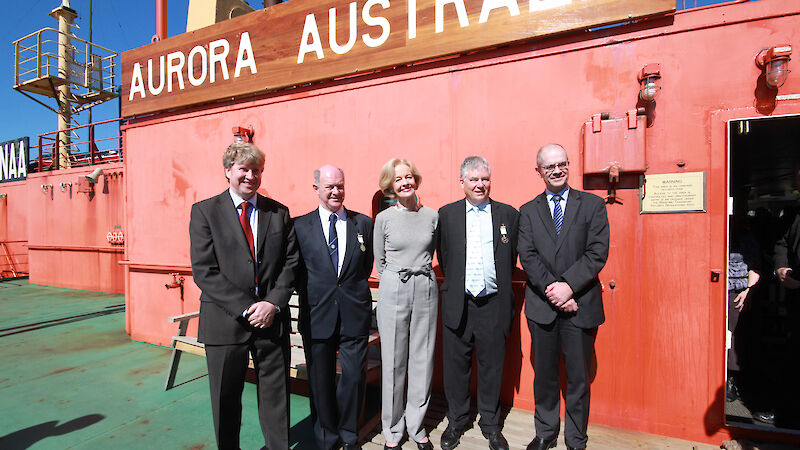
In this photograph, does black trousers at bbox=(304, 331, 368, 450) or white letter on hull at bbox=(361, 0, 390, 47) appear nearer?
black trousers at bbox=(304, 331, 368, 450)

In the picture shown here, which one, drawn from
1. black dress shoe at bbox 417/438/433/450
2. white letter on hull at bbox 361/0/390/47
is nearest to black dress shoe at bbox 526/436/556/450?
black dress shoe at bbox 417/438/433/450

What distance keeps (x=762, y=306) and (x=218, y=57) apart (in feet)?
25.9

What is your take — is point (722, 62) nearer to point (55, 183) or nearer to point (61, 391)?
point (61, 391)

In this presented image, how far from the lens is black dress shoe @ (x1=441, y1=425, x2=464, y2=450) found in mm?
3000

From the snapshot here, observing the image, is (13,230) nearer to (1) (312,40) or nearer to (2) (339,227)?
(1) (312,40)

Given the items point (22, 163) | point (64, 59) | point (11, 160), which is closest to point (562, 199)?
point (22, 163)

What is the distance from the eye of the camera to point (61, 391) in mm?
4223

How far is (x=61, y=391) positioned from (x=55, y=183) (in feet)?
34.1

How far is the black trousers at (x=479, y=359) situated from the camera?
2979mm

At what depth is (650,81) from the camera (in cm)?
308

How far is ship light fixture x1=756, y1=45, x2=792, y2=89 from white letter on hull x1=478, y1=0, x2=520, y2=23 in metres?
1.96

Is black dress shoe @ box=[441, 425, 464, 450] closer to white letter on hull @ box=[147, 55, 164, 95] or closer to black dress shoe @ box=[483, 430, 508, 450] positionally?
black dress shoe @ box=[483, 430, 508, 450]

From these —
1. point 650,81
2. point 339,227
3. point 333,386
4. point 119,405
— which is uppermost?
point 650,81

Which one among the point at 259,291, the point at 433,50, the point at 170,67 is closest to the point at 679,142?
the point at 433,50
